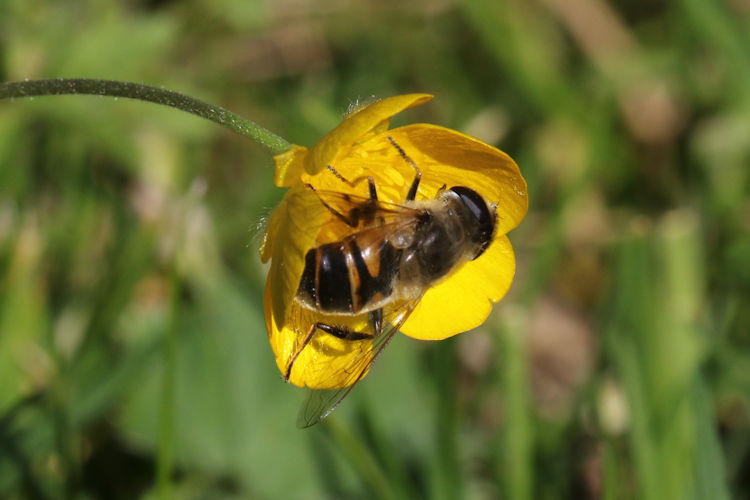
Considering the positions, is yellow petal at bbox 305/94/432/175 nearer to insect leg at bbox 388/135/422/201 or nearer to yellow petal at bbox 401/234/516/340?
insect leg at bbox 388/135/422/201

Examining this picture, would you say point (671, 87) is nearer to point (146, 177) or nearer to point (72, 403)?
point (146, 177)

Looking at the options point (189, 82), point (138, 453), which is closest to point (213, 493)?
point (138, 453)

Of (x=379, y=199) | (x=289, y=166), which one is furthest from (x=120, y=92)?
(x=379, y=199)

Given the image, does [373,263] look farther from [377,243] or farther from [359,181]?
[359,181]

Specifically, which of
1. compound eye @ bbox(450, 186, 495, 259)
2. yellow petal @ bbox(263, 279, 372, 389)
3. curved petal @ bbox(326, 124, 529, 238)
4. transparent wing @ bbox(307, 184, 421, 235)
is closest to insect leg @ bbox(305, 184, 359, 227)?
transparent wing @ bbox(307, 184, 421, 235)

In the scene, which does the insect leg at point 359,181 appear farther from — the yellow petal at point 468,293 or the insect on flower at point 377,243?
the yellow petal at point 468,293
